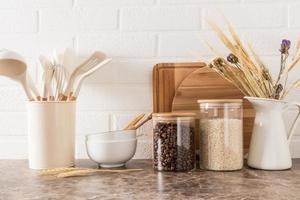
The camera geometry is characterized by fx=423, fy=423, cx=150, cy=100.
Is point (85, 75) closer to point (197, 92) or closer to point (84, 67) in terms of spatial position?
point (84, 67)

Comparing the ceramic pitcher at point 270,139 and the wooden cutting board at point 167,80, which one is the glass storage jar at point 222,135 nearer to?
the ceramic pitcher at point 270,139

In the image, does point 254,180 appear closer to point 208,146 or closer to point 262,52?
point 208,146

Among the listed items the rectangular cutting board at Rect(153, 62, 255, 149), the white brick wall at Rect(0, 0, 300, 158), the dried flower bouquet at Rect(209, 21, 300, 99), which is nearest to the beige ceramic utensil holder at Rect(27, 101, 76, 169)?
the white brick wall at Rect(0, 0, 300, 158)

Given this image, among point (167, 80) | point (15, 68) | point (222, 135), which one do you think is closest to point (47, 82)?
point (15, 68)

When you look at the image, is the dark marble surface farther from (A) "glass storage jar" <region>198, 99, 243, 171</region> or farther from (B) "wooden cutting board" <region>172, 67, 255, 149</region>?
(B) "wooden cutting board" <region>172, 67, 255, 149</region>

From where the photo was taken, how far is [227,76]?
3.81ft

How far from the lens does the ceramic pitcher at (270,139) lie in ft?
3.61

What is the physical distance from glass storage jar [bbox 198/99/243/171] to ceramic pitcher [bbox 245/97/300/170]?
5 cm

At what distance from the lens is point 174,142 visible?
1080 millimetres

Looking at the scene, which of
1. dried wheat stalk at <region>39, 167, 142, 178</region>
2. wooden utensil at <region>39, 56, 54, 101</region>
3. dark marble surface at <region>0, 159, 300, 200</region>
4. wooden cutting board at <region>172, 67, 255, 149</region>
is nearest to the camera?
dark marble surface at <region>0, 159, 300, 200</region>

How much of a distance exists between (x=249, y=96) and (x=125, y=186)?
44 cm

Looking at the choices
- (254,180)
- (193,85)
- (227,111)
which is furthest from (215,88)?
(254,180)

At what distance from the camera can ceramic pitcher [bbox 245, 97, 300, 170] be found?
1102 millimetres

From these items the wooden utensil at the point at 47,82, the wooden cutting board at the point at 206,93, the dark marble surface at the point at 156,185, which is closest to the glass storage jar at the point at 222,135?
the dark marble surface at the point at 156,185
